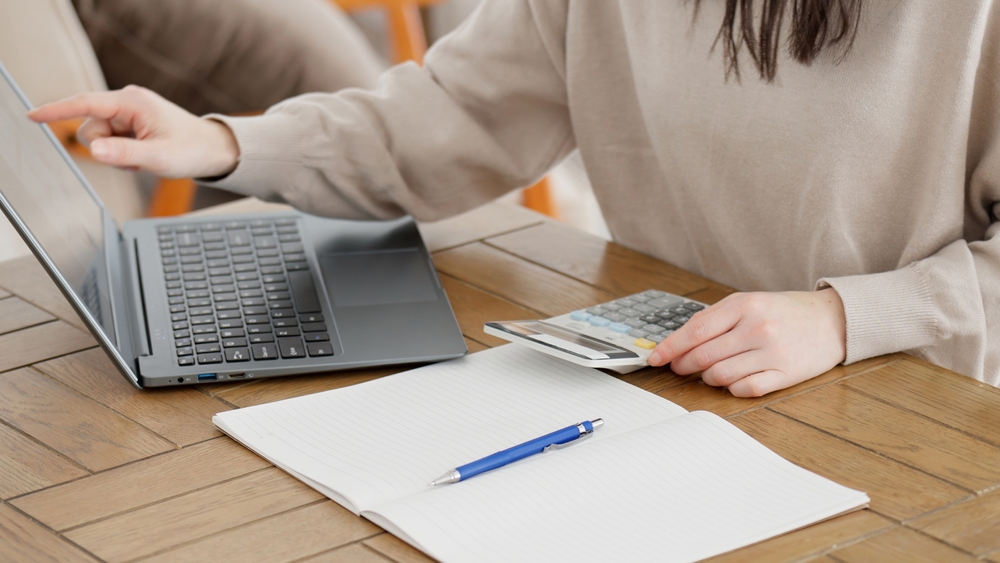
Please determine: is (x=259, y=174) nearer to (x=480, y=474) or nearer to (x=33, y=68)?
(x=480, y=474)

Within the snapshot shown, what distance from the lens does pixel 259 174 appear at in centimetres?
88

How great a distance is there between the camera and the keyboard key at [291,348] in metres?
0.69

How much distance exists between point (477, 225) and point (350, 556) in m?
0.54

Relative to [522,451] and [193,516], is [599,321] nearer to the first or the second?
[522,451]

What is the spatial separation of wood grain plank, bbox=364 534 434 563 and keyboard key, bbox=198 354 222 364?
0.76 ft

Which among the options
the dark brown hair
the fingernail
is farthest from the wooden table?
the dark brown hair

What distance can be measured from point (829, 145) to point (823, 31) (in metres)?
0.09

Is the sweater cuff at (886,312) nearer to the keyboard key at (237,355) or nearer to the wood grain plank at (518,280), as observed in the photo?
the wood grain plank at (518,280)

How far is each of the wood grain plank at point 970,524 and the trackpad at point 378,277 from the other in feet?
1.35

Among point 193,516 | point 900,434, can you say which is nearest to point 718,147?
point 900,434

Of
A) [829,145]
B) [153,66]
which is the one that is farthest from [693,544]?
[153,66]

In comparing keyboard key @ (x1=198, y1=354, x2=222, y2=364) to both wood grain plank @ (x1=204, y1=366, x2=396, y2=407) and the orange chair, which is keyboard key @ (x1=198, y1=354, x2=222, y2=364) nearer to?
wood grain plank @ (x1=204, y1=366, x2=396, y2=407)

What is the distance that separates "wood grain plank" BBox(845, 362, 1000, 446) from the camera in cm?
61

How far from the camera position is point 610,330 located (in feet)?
2.32
